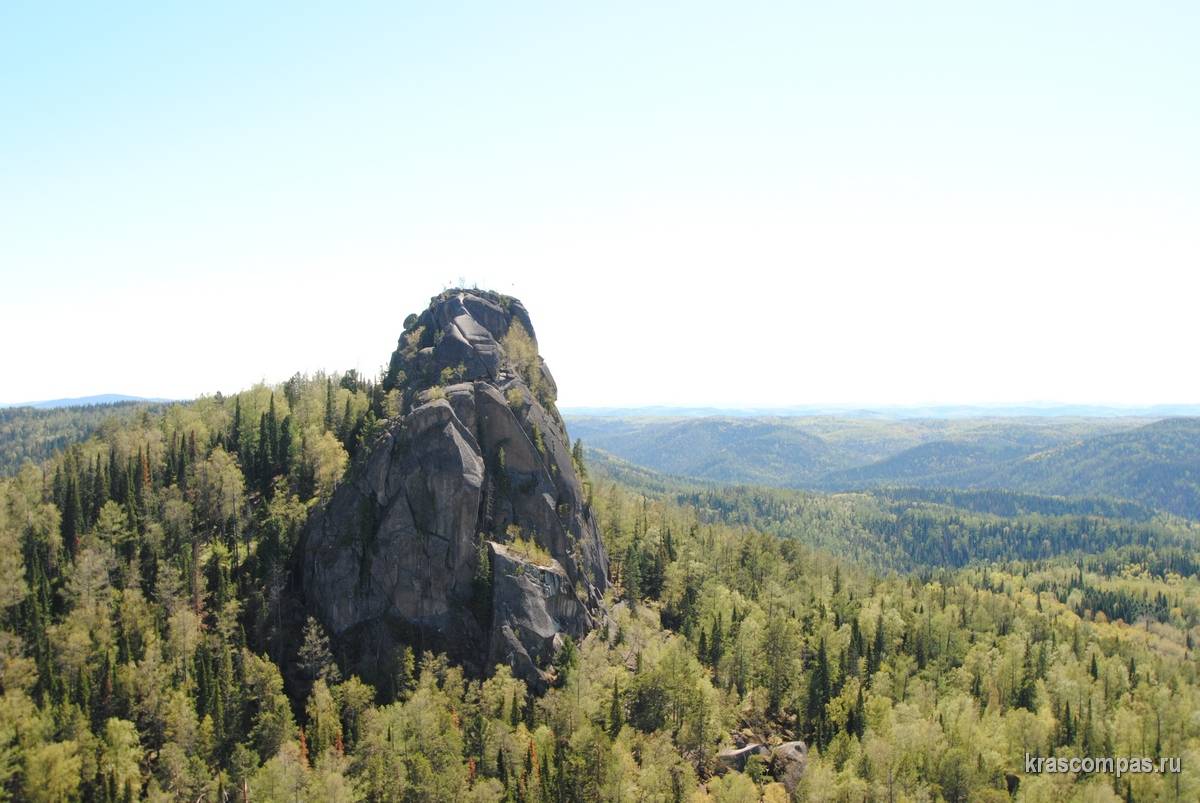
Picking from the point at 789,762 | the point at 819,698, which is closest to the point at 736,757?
the point at 789,762

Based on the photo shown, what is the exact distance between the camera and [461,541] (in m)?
111

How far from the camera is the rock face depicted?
107125 millimetres

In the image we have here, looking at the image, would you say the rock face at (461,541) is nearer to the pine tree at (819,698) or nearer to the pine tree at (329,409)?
the pine tree at (329,409)

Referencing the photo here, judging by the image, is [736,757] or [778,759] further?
[778,759]

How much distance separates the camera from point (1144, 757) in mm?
103812

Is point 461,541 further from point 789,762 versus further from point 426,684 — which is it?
point 789,762

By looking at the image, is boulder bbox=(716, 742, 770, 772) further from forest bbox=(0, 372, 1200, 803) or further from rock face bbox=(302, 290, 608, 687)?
rock face bbox=(302, 290, 608, 687)

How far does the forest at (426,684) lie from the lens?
84625 millimetres

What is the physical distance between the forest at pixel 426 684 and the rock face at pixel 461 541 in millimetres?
4322

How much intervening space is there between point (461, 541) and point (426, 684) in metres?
22.8

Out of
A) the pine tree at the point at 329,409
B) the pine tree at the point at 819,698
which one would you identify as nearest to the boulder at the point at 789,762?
the pine tree at the point at 819,698

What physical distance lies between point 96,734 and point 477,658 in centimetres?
4977

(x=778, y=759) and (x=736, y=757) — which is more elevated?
(x=736, y=757)

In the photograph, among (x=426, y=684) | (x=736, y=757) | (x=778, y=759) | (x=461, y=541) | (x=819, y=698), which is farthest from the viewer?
(x=819, y=698)
